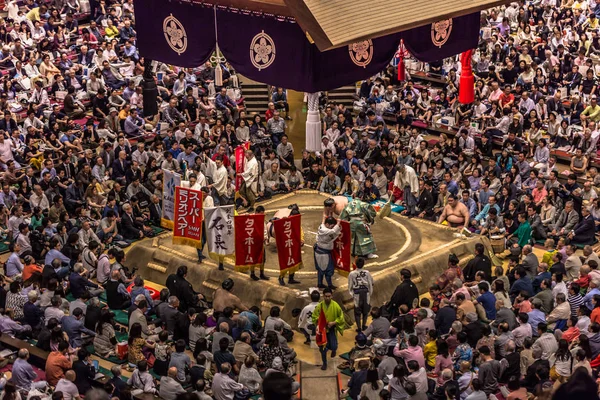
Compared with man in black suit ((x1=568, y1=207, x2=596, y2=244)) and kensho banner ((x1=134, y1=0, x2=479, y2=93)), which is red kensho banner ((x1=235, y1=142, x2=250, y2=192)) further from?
man in black suit ((x1=568, y1=207, x2=596, y2=244))

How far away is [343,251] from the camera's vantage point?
11.6m

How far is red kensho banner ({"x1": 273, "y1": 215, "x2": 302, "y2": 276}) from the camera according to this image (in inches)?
454

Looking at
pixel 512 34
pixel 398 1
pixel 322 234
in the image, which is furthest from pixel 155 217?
pixel 512 34

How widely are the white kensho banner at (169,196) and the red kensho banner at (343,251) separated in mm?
2835

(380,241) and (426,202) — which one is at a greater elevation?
(426,202)

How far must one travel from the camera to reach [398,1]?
1233 centimetres

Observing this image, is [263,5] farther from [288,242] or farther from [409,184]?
[409,184]

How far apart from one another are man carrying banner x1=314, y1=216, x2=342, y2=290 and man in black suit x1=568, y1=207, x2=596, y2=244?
12.9 ft

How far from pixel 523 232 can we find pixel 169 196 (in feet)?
16.4

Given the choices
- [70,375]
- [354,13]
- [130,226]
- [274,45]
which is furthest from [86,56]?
[70,375]

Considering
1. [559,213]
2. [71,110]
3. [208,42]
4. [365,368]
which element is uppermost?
[208,42]

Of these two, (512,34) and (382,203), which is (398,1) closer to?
(382,203)

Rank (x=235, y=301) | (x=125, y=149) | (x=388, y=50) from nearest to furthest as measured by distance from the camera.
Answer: (x=235, y=301) → (x=388, y=50) → (x=125, y=149)

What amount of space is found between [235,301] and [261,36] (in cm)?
357
